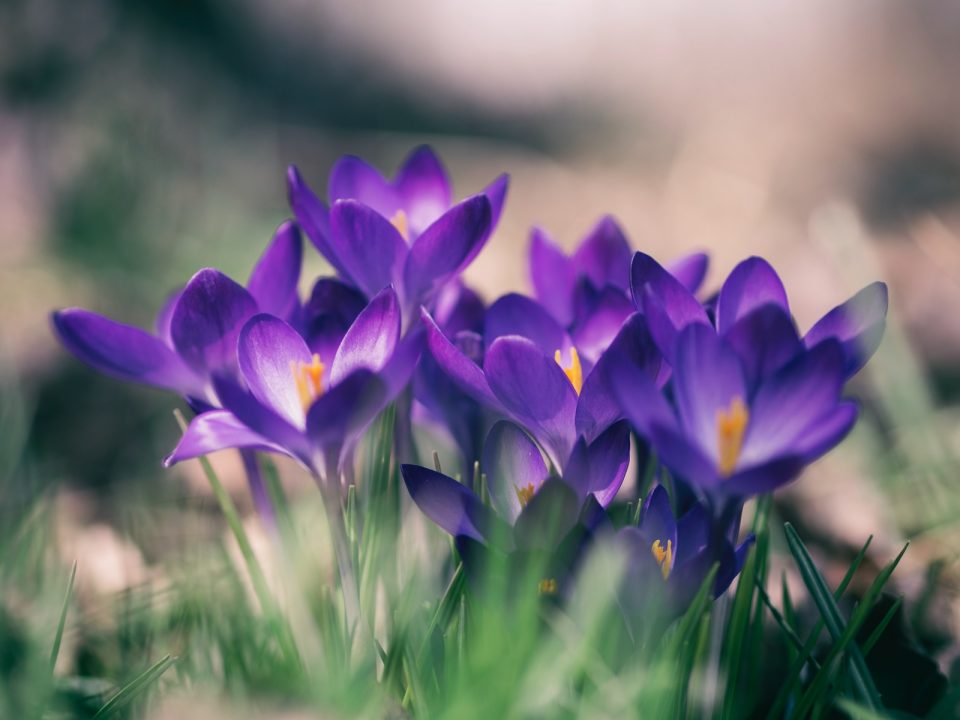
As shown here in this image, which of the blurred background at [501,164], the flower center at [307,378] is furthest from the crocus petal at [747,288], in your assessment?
the blurred background at [501,164]

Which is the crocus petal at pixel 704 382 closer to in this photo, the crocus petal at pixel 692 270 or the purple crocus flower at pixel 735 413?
the purple crocus flower at pixel 735 413

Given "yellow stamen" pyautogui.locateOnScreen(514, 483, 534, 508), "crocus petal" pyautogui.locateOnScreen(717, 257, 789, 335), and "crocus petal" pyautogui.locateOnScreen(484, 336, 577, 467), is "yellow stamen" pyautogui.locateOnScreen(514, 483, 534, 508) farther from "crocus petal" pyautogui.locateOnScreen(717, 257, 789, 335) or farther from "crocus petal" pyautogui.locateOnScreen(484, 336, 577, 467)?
"crocus petal" pyautogui.locateOnScreen(717, 257, 789, 335)

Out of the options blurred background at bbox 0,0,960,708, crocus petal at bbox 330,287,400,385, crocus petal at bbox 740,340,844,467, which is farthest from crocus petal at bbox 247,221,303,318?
blurred background at bbox 0,0,960,708

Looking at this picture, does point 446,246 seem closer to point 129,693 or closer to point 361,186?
point 361,186

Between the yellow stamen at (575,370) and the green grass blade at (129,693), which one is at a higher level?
the yellow stamen at (575,370)

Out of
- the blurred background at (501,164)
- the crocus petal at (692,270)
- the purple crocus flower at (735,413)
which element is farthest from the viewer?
the blurred background at (501,164)

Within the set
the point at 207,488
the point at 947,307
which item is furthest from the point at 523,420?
the point at 947,307

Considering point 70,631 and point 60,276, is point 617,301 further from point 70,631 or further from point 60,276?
point 60,276
